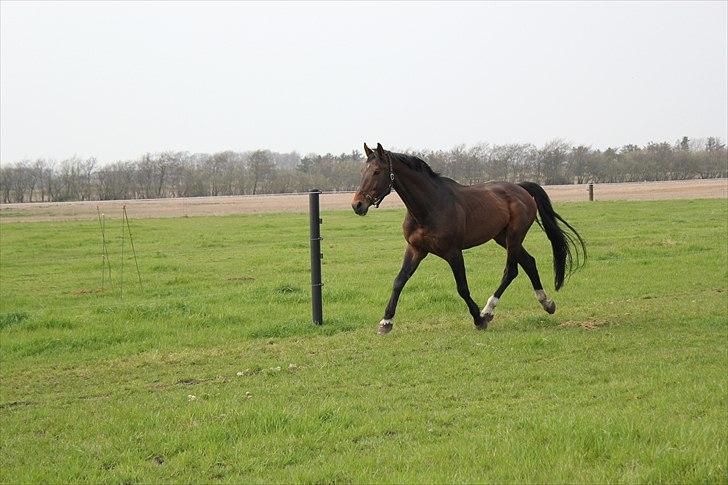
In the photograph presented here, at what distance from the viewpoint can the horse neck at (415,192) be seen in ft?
30.3

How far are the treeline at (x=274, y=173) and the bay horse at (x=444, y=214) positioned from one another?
70.6 m

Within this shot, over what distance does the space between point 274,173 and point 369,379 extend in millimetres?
89104

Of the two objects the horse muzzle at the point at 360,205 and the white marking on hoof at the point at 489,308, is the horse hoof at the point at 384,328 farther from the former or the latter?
the horse muzzle at the point at 360,205

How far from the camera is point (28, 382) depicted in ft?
26.5

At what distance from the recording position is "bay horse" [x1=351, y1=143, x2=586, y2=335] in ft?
29.8

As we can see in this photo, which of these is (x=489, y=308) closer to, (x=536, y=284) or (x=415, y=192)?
(x=536, y=284)

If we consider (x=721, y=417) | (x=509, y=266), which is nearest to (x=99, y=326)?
(x=509, y=266)

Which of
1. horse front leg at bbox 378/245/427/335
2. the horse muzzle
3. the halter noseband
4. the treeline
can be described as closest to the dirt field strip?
the treeline

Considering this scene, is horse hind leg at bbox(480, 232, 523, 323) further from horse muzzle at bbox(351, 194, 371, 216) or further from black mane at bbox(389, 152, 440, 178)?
horse muzzle at bbox(351, 194, 371, 216)

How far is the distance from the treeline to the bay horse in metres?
70.6

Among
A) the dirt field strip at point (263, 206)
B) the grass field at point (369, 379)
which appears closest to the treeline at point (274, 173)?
the dirt field strip at point (263, 206)

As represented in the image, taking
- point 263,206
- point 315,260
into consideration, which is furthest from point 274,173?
point 315,260

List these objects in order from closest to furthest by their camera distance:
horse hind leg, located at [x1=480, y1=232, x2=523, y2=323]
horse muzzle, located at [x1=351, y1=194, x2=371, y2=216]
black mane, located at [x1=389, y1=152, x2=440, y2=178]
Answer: horse muzzle, located at [x1=351, y1=194, x2=371, y2=216] → black mane, located at [x1=389, y1=152, x2=440, y2=178] → horse hind leg, located at [x1=480, y1=232, x2=523, y2=323]

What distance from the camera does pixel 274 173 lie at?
94875mm
